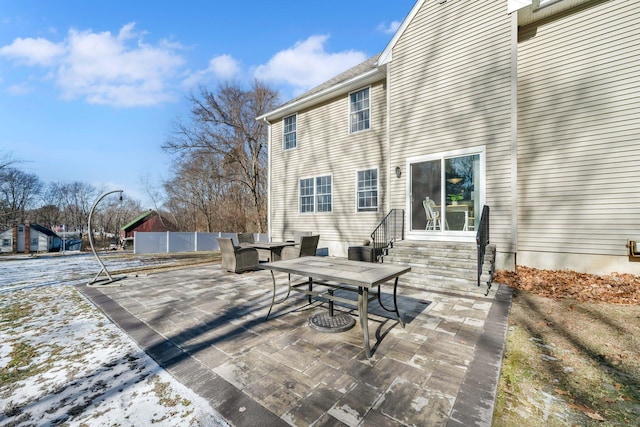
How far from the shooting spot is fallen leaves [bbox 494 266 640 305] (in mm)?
4527

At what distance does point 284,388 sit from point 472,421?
55.8 inches

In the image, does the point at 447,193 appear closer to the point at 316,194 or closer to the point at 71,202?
the point at 316,194

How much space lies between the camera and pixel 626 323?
3490 millimetres

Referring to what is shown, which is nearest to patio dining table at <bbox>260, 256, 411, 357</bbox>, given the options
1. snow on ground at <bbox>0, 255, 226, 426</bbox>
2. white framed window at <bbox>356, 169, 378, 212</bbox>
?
snow on ground at <bbox>0, 255, 226, 426</bbox>

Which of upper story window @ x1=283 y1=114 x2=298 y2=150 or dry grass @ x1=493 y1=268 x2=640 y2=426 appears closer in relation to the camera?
dry grass @ x1=493 y1=268 x2=640 y2=426

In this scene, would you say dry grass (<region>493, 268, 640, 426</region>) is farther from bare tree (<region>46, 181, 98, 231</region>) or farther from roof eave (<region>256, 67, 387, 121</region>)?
bare tree (<region>46, 181, 98, 231</region>)

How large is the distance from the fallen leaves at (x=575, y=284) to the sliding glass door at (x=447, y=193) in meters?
1.47

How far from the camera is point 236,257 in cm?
681

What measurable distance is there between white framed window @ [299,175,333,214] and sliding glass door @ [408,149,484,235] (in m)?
3.53

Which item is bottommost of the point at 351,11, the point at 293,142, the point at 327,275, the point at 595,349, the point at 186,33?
the point at 595,349

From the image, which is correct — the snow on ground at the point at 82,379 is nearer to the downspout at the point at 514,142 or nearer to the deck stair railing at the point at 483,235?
the deck stair railing at the point at 483,235

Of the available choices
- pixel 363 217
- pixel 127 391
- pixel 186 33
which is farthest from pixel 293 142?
pixel 127 391

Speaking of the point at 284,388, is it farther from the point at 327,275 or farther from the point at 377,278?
the point at 377,278

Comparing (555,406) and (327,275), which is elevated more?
(327,275)
